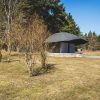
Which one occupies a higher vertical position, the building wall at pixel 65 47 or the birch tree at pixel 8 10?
the birch tree at pixel 8 10

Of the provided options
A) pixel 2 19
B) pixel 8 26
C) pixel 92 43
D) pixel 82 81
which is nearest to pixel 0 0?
pixel 2 19

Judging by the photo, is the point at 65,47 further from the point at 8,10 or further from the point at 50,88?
the point at 50,88

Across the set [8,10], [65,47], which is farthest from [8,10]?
[65,47]

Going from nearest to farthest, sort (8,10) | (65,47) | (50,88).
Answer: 1. (50,88)
2. (8,10)
3. (65,47)

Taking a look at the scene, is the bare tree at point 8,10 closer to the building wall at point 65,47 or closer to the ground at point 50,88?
the building wall at point 65,47

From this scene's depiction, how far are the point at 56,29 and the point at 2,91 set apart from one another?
45560mm

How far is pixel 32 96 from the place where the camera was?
569 inches

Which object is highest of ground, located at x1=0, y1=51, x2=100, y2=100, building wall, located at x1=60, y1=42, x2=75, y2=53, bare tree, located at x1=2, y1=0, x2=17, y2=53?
bare tree, located at x1=2, y1=0, x2=17, y2=53

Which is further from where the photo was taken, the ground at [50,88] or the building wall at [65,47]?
the building wall at [65,47]

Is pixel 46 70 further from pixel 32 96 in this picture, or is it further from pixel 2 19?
pixel 2 19

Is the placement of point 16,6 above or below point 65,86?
above

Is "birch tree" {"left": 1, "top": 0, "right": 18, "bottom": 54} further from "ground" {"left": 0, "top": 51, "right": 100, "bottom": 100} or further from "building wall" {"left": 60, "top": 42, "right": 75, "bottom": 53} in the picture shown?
"ground" {"left": 0, "top": 51, "right": 100, "bottom": 100}

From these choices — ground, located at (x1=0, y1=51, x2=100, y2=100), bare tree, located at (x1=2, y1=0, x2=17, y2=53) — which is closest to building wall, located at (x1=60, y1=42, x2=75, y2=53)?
bare tree, located at (x1=2, y1=0, x2=17, y2=53)

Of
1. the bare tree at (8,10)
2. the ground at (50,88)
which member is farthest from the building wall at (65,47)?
the ground at (50,88)
